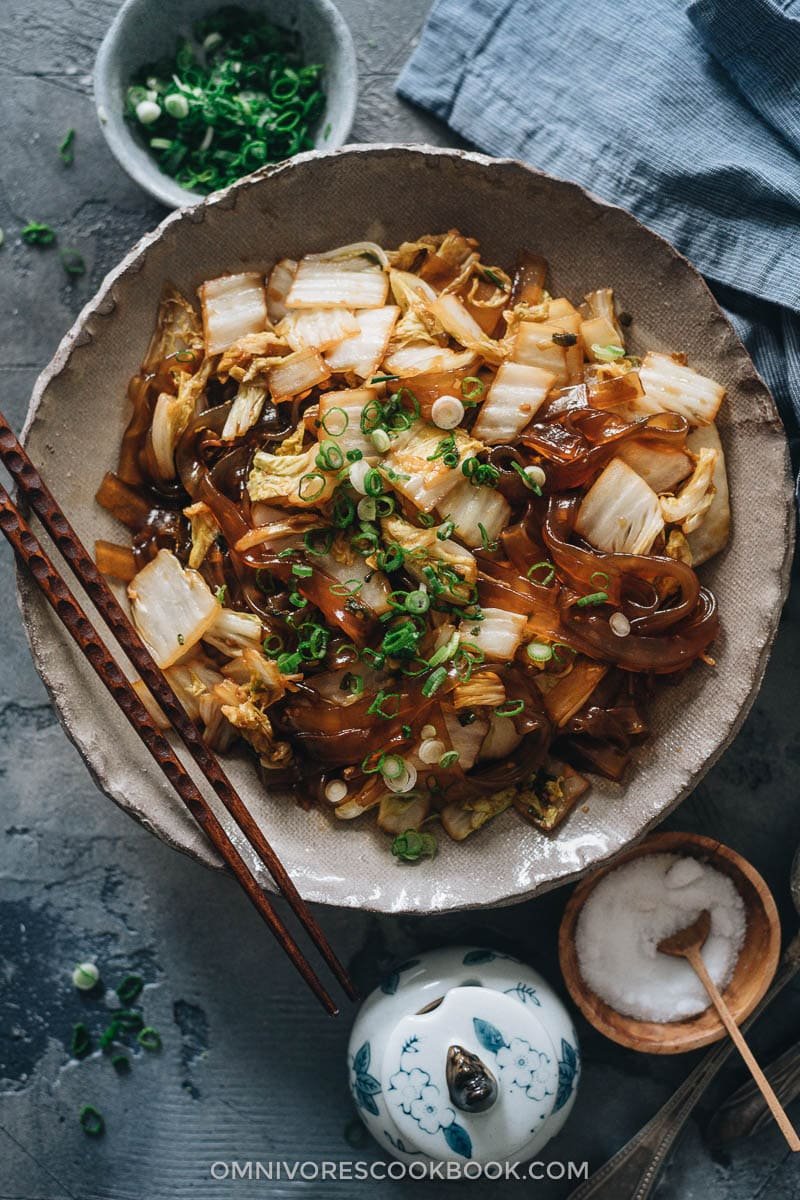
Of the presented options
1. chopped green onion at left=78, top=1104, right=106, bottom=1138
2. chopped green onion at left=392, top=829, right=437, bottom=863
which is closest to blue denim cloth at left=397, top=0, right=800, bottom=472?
chopped green onion at left=392, top=829, right=437, bottom=863

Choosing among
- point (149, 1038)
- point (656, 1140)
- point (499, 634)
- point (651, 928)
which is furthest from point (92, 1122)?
point (499, 634)

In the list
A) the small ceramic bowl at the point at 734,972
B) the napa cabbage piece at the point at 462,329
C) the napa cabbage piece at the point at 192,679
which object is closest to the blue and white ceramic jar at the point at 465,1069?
the small ceramic bowl at the point at 734,972

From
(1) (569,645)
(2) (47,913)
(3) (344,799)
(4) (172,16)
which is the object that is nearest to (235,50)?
(4) (172,16)

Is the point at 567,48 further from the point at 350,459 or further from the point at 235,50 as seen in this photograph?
the point at 350,459

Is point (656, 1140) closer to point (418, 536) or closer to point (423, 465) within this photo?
point (418, 536)

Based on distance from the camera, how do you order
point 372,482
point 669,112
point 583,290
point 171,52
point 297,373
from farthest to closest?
point 171,52, point 669,112, point 583,290, point 297,373, point 372,482

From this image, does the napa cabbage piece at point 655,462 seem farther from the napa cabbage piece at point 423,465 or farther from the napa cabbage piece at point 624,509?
the napa cabbage piece at point 423,465

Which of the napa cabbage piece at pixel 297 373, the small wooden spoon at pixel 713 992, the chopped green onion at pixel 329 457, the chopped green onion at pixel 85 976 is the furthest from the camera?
the chopped green onion at pixel 85 976
